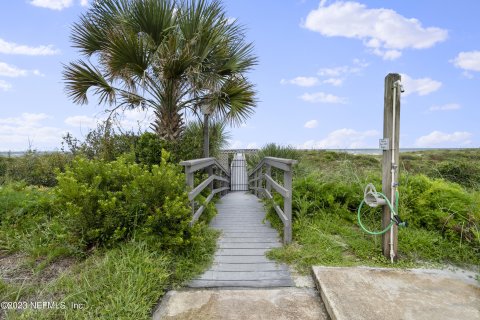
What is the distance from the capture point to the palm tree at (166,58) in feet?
18.7

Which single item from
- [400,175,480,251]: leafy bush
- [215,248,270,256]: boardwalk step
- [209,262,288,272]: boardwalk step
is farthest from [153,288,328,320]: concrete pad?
[400,175,480,251]: leafy bush

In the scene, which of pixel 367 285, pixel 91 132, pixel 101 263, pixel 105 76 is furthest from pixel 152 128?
pixel 367 285

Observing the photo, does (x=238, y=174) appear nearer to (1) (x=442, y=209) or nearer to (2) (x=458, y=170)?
(2) (x=458, y=170)

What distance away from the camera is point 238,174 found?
1290cm

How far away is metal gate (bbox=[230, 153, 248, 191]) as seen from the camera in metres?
12.6

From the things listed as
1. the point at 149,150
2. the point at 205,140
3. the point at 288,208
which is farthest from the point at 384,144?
the point at 205,140

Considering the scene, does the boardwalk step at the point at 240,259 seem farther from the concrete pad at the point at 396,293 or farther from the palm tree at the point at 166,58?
the palm tree at the point at 166,58

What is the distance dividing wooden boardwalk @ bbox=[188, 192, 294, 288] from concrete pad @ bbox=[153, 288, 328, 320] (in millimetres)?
133

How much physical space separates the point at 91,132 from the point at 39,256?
6363 mm

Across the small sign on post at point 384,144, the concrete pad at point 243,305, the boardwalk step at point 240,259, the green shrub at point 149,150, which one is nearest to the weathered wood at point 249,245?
the boardwalk step at point 240,259

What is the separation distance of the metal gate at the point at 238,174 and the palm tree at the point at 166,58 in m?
5.57

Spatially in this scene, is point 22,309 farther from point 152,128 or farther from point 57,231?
point 152,128

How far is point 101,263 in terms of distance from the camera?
2643mm

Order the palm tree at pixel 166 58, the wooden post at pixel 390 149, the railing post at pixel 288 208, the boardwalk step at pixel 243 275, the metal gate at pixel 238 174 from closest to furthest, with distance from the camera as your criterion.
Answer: the boardwalk step at pixel 243 275
the wooden post at pixel 390 149
the railing post at pixel 288 208
the palm tree at pixel 166 58
the metal gate at pixel 238 174
